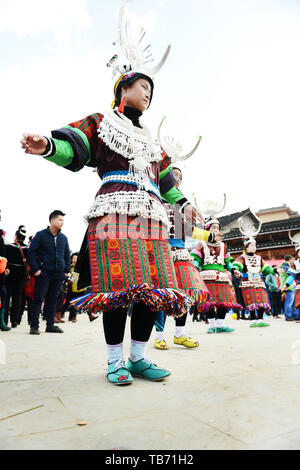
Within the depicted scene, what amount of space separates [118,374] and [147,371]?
0.71 feet

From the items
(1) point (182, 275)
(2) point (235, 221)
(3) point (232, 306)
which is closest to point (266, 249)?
(2) point (235, 221)

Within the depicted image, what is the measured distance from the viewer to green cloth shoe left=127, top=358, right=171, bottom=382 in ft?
6.68

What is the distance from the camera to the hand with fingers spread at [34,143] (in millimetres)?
1820

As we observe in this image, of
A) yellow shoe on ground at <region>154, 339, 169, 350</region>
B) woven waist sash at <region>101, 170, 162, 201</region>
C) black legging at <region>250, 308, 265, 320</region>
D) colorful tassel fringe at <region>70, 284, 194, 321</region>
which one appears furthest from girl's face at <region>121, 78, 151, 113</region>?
black legging at <region>250, 308, 265, 320</region>

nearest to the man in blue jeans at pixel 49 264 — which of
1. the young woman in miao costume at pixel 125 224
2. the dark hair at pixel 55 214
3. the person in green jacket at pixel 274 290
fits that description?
the dark hair at pixel 55 214

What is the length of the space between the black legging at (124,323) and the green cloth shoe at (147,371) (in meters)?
0.15

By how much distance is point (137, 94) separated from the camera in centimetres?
244

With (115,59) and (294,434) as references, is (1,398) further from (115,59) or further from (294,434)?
(115,59)

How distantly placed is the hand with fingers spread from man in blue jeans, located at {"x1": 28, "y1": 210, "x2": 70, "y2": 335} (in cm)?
360

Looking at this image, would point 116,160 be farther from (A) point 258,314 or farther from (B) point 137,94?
(A) point 258,314

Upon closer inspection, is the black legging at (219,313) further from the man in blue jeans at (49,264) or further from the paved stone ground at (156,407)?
the paved stone ground at (156,407)

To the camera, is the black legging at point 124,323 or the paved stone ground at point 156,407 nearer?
the paved stone ground at point 156,407

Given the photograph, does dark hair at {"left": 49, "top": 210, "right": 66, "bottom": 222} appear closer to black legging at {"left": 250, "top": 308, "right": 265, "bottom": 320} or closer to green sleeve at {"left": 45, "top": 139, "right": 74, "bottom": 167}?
green sleeve at {"left": 45, "top": 139, "right": 74, "bottom": 167}

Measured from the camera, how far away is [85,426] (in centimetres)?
126
